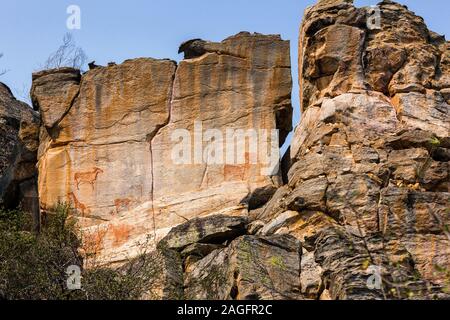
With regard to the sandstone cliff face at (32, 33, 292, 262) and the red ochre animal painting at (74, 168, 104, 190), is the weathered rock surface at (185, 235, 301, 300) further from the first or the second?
the red ochre animal painting at (74, 168, 104, 190)

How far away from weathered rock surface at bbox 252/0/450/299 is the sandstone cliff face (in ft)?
4.79

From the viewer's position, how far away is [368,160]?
88.4ft

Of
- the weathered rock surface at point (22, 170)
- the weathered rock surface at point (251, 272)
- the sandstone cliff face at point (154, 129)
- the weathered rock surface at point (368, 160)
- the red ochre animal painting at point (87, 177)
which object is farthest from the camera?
the weathered rock surface at point (22, 170)

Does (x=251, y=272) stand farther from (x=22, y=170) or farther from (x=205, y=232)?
(x=22, y=170)

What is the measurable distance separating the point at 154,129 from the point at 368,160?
6225 mm

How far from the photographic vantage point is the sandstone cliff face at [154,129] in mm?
29906

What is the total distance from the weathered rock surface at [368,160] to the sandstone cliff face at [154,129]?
1.46 m

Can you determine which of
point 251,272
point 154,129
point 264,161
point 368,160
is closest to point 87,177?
point 154,129

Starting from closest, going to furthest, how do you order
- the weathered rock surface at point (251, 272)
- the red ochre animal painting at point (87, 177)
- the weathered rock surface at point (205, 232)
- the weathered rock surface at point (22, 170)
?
the weathered rock surface at point (251, 272) → the weathered rock surface at point (205, 232) → the red ochre animal painting at point (87, 177) → the weathered rock surface at point (22, 170)

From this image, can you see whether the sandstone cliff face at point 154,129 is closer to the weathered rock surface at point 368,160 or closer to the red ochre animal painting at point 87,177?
the red ochre animal painting at point 87,177

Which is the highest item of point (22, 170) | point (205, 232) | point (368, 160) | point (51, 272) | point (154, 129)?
point (154, 129)

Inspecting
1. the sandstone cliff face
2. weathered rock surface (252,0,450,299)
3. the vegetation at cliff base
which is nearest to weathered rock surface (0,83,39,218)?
the sandstone cliff face

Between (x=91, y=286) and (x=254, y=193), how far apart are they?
5.87m

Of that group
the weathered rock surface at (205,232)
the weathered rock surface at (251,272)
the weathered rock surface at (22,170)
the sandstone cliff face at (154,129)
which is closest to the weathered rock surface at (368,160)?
the weathered rock surface at (251,272)
